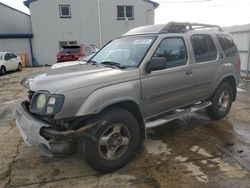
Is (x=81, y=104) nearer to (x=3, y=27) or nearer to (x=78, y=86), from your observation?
(x=78, y=86)

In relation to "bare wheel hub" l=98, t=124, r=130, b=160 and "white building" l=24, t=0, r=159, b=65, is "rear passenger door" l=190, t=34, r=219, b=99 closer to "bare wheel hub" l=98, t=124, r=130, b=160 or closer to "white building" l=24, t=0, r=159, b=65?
"bare wheel hub" l=98, t=124, r=130, b=160

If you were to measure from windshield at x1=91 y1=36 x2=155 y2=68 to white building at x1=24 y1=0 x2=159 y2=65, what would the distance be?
69.3 feet

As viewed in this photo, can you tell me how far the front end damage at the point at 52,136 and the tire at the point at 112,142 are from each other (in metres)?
0.12

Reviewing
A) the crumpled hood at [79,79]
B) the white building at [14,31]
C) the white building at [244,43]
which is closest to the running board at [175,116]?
the crumpled hood at [79,79]

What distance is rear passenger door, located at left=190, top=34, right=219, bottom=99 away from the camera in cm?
513

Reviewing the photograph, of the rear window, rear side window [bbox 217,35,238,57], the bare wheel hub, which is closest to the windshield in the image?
the bare wheel hub

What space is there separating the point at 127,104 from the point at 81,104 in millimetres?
825

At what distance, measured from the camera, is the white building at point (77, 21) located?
24.9m

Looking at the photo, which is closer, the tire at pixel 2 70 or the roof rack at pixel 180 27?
the roof rack at pixel 180 27

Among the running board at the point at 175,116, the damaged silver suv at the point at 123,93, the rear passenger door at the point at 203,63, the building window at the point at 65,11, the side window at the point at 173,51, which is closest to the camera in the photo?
the damaged silver suv at the point at 123,93

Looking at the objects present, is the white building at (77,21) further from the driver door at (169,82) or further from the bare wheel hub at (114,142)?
the bare wheel hub at (114,142)

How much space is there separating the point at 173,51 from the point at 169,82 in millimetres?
606

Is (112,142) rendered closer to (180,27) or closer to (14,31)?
(180,27)

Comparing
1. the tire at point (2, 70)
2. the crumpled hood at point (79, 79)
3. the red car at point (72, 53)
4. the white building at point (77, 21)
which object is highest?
the white building at point (77, 21)
